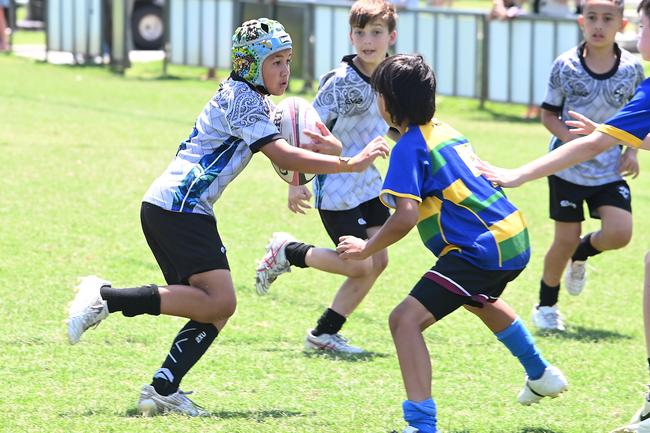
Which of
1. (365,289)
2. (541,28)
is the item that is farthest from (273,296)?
(541,28)

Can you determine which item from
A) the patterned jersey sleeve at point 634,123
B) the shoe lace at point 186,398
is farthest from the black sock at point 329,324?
the patterned jersey sleeve at point 634,123

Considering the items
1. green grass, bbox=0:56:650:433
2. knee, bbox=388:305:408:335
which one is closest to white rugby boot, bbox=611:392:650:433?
green grass, bbox=0:56:650:433

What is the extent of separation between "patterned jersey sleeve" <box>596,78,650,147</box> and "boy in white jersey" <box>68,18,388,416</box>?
108cm

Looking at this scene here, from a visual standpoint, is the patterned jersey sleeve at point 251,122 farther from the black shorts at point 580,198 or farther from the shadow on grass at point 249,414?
the black shorts at point 580,198

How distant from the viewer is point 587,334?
6805mm

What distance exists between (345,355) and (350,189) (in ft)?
2.72

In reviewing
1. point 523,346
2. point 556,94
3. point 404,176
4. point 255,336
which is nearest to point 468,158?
point 404,176

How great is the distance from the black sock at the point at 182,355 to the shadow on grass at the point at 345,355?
1.14m

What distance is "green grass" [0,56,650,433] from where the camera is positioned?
505cm

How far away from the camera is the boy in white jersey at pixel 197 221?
4902mm

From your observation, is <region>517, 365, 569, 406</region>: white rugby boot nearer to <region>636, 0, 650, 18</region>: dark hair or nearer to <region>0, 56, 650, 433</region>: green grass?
<region>0, 56, 650, 433</region>: green grass

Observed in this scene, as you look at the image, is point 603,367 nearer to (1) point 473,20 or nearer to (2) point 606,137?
(2) point 606,137

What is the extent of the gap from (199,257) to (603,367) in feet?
7.47

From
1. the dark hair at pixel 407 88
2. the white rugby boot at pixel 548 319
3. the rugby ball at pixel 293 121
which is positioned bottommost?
the white rugby boot at pixel 548 319
